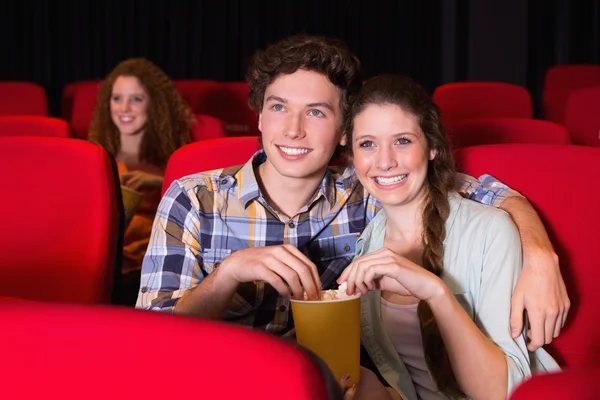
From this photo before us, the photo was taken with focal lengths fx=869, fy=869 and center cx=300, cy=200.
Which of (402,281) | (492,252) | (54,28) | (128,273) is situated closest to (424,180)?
(492,252)

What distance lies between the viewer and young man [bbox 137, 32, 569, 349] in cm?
192

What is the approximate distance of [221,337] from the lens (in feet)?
2.67

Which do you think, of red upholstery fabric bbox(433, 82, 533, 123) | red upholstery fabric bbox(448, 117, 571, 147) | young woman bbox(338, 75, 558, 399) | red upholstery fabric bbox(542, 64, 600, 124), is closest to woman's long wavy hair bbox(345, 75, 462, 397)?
young woman bbox(338, 75, 558, 399)

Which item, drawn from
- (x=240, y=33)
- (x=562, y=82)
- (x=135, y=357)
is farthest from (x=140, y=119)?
(x=135, y=357)

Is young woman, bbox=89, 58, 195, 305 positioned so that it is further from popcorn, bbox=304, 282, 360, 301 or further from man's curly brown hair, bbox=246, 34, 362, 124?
popcorn, bbox=304, 282, 360, 301

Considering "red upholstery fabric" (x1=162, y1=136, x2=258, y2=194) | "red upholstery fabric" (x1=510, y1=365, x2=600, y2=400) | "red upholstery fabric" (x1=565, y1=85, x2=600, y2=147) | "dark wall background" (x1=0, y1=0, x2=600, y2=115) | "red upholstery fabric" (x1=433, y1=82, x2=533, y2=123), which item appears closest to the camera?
"red upholstery fabric" (x1=510, y1=365, x2=600, y2=400)

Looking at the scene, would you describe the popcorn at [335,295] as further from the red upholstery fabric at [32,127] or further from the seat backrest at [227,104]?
the seat backrest at [227,104]

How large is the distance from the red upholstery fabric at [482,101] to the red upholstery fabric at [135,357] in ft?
11.5

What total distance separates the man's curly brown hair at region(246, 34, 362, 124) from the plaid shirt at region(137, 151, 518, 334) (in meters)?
0.21

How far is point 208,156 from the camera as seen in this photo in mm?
2309

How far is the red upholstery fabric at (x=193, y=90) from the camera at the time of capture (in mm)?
5039

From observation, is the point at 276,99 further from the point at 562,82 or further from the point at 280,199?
the point at 562,82

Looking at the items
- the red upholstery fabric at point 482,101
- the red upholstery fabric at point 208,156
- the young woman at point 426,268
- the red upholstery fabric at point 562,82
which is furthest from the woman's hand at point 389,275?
the red upholstery fabric at point 562,82

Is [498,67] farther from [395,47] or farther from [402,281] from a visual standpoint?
[402,281]
